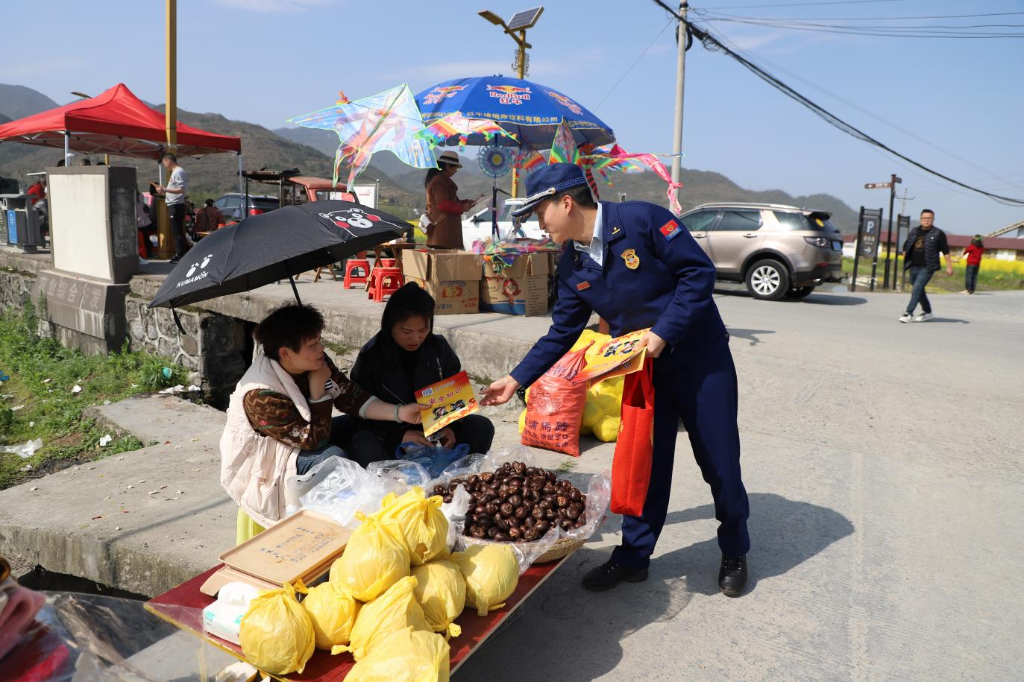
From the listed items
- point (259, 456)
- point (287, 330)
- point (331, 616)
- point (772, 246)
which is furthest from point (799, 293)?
point (331, 616)

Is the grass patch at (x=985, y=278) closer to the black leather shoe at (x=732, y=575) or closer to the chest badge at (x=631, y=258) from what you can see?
the black leather shoe at (x=732, y=575)

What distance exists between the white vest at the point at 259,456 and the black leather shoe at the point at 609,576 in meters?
1.38

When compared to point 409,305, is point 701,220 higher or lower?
higher

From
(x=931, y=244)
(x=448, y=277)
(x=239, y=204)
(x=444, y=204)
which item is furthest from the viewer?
(x=239, y=204)

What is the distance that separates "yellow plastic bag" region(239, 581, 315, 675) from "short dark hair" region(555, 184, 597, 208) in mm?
1798

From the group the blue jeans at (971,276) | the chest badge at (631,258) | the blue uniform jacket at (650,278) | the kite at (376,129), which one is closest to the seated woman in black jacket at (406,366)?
the blue uniform jacket at (650,278)

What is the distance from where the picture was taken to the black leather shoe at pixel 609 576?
3.04 metres

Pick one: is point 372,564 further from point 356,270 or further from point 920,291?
point 920,291

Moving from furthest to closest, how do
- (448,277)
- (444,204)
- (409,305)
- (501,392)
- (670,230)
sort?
(444,204)
(448,277)
(409,305)
(501,392)
(670,230)

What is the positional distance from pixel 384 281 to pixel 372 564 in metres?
6.48

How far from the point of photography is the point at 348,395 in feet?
11.4

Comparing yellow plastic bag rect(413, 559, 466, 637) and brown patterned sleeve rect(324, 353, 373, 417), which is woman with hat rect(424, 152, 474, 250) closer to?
brown patterned sleeve rect(324, 353, 373, 417)

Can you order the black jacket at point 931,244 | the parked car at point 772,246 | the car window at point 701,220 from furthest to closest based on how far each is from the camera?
the car window at point 701,220 → the parked car at point 772,246 → the black jacket at point 931,244

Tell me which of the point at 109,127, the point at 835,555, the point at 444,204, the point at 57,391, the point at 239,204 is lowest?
the point at 57,391
